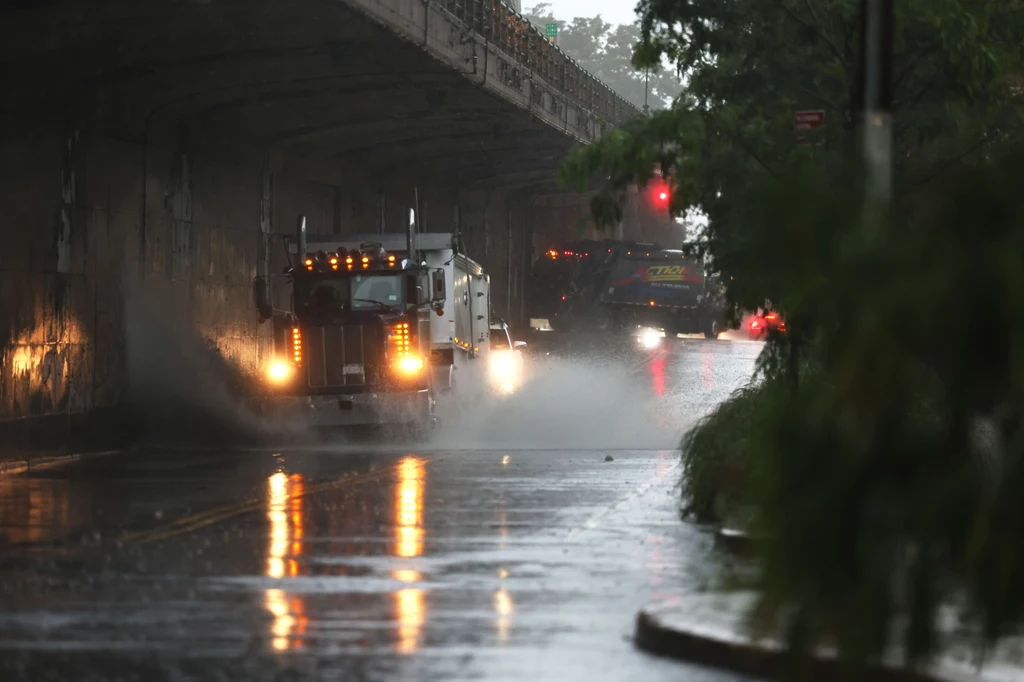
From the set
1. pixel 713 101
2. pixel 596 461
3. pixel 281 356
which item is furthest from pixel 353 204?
pixel 713 101

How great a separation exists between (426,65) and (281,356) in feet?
24.6

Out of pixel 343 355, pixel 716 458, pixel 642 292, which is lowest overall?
pixel 716 458

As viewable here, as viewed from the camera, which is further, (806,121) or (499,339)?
(499,339)

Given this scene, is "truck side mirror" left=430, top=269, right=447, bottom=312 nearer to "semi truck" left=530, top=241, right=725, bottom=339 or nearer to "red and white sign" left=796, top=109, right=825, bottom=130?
"red and white sign" left=796, top=109, right=825, bottom=130

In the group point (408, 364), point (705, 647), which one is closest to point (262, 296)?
point (408, 364)

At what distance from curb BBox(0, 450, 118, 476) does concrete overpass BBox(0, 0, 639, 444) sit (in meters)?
0.41

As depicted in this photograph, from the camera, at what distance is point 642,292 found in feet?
171

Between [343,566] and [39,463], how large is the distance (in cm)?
1404

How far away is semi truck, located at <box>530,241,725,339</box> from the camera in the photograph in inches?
2024

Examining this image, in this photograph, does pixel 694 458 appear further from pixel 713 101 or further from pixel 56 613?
pixel 56 613

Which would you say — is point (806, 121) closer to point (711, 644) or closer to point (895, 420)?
point (711, 644)

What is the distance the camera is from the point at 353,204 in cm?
4597

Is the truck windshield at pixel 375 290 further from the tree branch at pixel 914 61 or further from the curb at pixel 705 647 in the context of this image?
the curb at pixel 705 647

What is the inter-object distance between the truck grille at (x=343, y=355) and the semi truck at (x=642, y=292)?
22.1m
